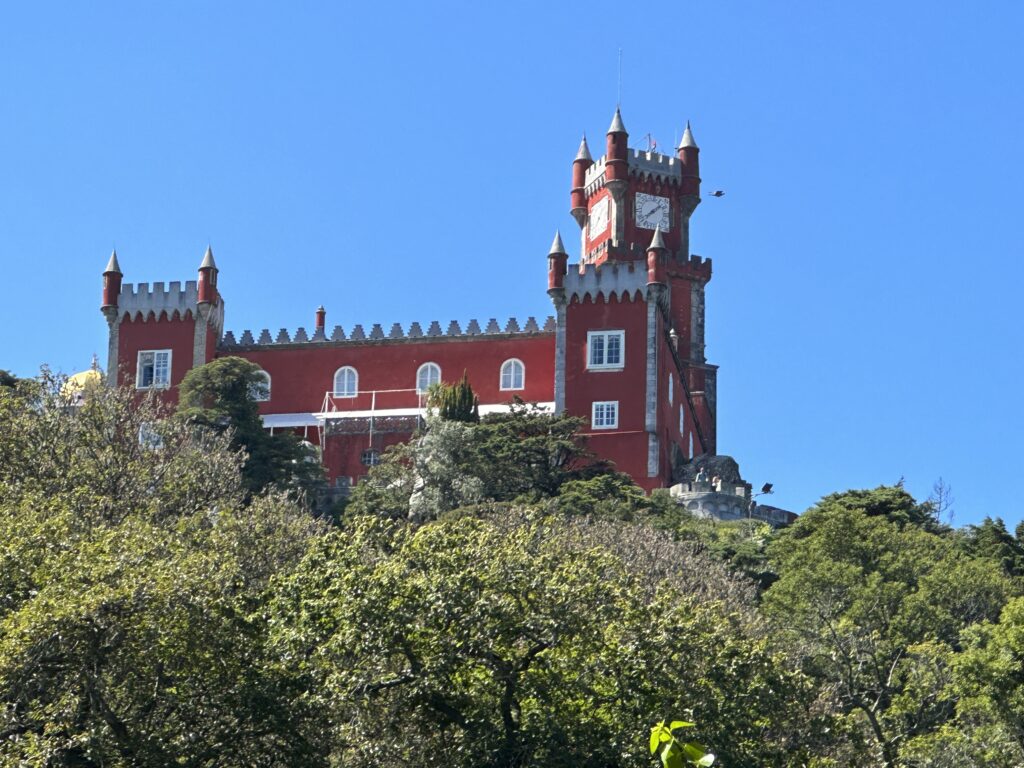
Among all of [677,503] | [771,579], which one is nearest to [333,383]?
[677,503]

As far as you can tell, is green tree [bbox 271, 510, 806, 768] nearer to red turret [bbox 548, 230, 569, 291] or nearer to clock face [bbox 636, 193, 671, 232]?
red turret [bbox 548, 230, 569, 291]

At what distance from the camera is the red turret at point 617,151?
80375mm

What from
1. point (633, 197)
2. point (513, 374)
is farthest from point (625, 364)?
point (633, 197)

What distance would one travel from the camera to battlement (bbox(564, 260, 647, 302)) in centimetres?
6397

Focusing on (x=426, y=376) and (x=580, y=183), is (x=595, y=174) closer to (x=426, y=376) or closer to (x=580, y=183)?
(x=580, y=183)

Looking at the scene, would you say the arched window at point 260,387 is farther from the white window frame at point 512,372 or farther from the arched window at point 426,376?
the white window frame at point 512,372

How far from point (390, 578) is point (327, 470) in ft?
121

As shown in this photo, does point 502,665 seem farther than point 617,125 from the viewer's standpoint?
No

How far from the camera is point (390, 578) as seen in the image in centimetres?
2731

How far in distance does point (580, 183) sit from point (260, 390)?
25.3 metres

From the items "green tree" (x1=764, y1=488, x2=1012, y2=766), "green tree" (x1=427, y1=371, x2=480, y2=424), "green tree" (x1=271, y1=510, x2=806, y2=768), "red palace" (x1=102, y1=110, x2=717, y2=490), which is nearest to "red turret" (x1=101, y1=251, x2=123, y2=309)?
"red palace" (x1=102, y1=110, x2=717, y2=490)

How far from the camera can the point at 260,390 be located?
205 ft

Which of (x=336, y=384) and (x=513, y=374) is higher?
(x=513, y=374)

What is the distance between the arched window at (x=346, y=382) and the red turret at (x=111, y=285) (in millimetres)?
8085
